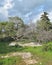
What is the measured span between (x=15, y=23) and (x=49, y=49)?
4608 centimetres

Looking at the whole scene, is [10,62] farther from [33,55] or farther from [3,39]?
[3,39]

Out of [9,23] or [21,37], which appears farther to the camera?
[9,23]

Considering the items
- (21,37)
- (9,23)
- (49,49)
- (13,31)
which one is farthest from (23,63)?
(9,23)

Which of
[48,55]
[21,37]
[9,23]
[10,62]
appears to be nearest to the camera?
[10,62]

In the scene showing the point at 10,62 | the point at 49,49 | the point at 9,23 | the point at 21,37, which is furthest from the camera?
the point at 9,23

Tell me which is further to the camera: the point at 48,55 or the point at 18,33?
the point at 18,33

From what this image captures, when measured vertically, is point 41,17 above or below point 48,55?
above

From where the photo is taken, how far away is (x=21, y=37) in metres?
78.1

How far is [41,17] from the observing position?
282 ft

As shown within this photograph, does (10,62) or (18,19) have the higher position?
(18,19)

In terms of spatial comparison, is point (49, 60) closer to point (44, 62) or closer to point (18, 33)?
point (44, 62)

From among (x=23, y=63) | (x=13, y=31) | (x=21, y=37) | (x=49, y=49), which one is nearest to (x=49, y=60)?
(x=23, y=63)

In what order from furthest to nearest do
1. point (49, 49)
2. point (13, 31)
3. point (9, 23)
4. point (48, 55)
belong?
point (9, 23) < point (13, 31) < point (49, 49) < point (48, 55)

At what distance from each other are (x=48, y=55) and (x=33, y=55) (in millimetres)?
2775
